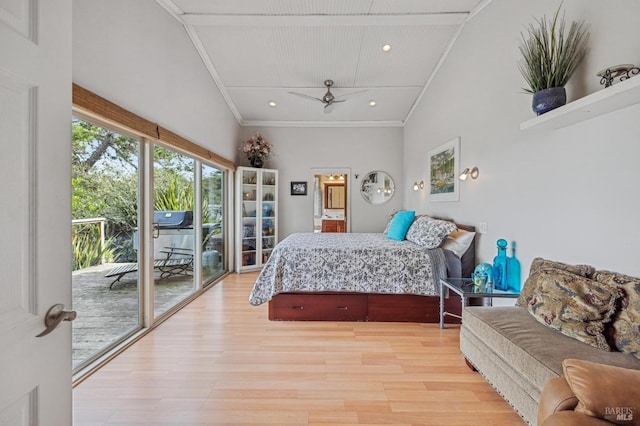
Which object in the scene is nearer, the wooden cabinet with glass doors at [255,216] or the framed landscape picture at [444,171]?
the framed landscape picture at [444,171]

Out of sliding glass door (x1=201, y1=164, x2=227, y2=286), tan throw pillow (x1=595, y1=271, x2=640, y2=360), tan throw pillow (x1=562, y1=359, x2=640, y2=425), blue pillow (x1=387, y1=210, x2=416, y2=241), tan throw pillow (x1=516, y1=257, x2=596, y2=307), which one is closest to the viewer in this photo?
tan throw pillow (x1=562, y1=359, x2=640, y2=425)

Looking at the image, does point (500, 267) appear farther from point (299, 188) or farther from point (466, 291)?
point (299, 188)

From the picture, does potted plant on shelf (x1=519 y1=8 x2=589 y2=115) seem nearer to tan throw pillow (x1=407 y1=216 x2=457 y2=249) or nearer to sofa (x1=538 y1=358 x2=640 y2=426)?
tan throw pillow (x1=407 y1=216 x2=457 y2=249)

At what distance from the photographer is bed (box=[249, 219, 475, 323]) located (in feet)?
10.0

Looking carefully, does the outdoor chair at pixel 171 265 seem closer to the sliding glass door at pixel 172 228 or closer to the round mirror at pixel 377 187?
the sliding glass door at pixel 172 228

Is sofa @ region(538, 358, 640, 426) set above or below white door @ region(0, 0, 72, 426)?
below

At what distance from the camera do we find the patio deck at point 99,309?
212cm

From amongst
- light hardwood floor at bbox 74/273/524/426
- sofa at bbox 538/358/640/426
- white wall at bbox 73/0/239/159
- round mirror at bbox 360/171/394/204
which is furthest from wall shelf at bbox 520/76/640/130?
round mirror at bbox 360/171/394/204

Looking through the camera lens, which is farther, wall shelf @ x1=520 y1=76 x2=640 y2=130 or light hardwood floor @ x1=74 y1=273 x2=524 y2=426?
light hardwood floor @ x1=74 y1=273 x2=524 y2=426

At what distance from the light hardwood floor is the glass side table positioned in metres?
0.34

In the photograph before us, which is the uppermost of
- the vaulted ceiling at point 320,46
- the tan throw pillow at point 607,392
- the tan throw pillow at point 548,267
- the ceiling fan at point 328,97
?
the vaulted ceiling at point 320,46

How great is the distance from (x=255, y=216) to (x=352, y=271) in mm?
2943

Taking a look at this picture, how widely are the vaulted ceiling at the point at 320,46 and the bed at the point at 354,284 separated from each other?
2376 millimetres

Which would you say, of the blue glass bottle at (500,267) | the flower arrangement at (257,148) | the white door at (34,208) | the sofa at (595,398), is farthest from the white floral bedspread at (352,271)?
the flower arrangement at (257,148)
